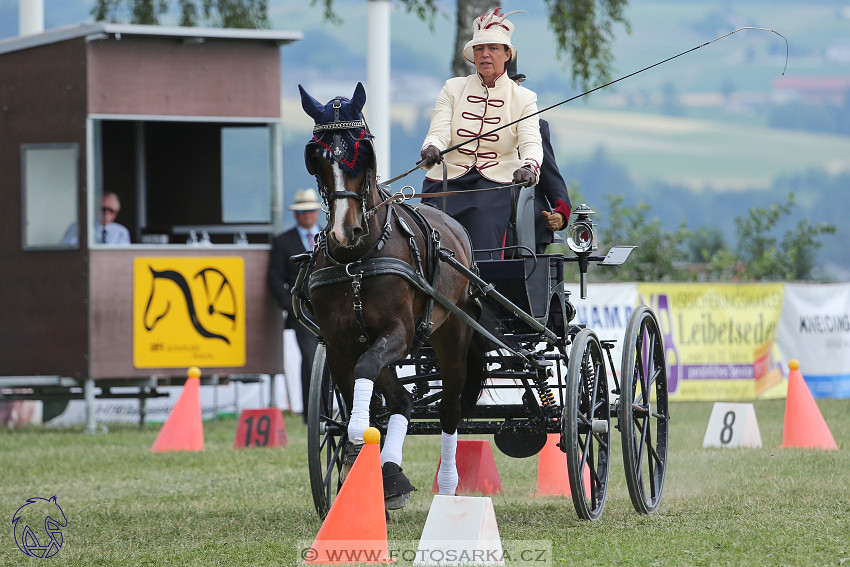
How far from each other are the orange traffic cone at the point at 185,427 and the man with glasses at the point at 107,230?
2411 mm

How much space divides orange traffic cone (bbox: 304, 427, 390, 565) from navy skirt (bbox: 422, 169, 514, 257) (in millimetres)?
2140

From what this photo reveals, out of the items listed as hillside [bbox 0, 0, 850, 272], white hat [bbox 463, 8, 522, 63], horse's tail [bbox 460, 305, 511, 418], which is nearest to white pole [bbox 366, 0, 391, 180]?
white hat [bbox 463, 8, 522, 63]

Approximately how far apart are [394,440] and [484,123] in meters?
2.04

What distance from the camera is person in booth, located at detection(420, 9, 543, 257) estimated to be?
7430 millimetres

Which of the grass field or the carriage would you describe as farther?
the carriage

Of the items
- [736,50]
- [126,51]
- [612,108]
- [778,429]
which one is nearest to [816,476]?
[778,429]

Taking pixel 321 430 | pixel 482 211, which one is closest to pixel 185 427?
pixel 321 430

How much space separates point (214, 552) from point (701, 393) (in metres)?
10.7

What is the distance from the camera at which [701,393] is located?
15.9m

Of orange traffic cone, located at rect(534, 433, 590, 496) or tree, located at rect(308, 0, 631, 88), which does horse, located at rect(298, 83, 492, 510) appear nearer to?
orange traffic cone, located at rect(534, 433, 590, 496)

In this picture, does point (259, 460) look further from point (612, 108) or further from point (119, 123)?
point (612, 108)

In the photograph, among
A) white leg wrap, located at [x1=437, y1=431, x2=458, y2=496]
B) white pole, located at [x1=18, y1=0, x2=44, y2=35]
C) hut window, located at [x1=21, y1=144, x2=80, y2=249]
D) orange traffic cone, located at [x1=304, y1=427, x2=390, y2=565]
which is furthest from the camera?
white pole, located at [x1=18, y1=0, x2=44, y2=35]

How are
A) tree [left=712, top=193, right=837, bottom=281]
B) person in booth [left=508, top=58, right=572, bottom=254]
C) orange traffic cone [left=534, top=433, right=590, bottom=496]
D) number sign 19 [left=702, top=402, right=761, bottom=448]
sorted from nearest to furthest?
person in booth [left=508, top=58, right=572, bottom=254], orange traffic cone [left=534, top=433, right=590, bottom=496], number sign 19 [left=702, top=402, right=761, bottom=448], tree [left=712, top=193, right=837, bottom=281]

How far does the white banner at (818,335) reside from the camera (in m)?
16.7
